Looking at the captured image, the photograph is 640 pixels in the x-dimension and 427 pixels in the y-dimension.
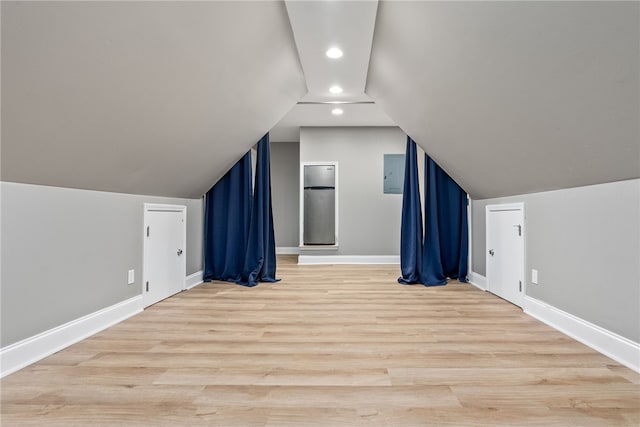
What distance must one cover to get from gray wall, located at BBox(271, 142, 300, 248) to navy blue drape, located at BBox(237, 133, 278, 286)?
2.84m

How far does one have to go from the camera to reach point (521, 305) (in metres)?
2.96

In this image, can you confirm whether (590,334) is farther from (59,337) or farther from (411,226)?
(59,337)

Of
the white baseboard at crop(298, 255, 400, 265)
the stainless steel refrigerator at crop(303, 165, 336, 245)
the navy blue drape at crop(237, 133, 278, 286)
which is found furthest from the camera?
the stainless steel refrigerator at crop(303, 165, 336, 245)

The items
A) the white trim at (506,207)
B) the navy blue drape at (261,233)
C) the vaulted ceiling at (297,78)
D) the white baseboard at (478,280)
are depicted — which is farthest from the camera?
the navy blue drape at (261,233)

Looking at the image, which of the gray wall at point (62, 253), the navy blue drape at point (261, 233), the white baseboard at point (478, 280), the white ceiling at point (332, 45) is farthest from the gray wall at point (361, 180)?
the gray wall at point (62, 253)

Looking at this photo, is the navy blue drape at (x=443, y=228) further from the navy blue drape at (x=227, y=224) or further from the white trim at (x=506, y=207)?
the navy blue drape at (x=227, y=224)

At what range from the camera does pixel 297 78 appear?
3.38 metres

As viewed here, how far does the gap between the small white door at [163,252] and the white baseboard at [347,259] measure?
243cm

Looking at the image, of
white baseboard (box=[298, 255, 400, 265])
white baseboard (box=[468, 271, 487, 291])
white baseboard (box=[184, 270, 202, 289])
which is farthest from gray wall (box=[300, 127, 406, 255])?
white baseboard (box=[184, 270, 202, 289])

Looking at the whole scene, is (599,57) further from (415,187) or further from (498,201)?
(415,187)

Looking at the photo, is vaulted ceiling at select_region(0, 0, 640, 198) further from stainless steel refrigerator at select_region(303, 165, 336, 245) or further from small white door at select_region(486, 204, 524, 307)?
stainless steel refrigerator at select_region(303, 165, 336, 245)

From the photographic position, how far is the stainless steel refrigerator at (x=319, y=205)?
579 centimetres

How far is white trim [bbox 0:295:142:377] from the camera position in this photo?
177 cm

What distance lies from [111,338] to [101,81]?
172 cm
